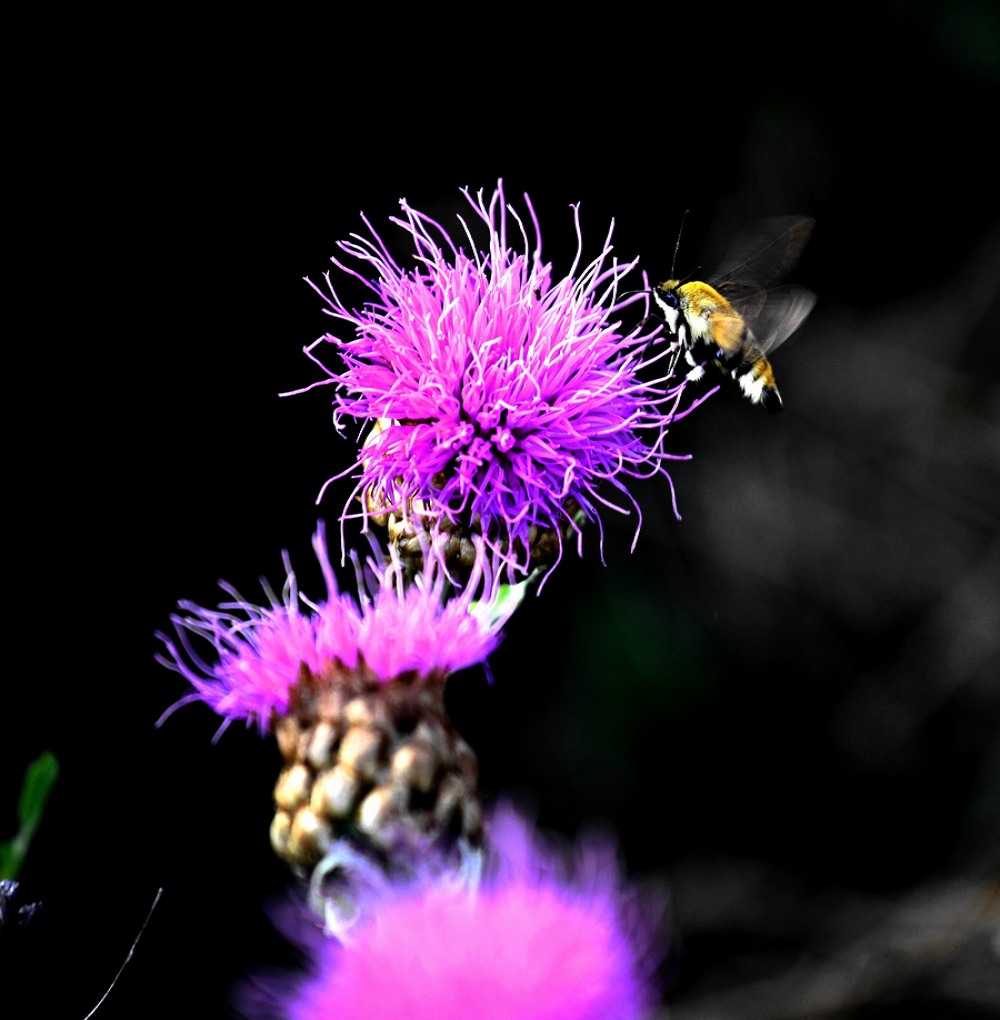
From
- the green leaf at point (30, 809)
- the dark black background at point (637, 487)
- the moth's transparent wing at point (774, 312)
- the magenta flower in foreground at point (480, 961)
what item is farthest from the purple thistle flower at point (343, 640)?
the dark black background at point (637, 487)

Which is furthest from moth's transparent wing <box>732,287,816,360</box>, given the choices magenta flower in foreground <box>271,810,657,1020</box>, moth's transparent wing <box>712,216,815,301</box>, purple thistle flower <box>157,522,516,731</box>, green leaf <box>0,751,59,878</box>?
green leaf <box>0,751,59,878</box>

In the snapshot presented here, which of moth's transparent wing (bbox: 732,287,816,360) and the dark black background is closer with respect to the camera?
moth's transparent wing (bbox: 732,287,816,360)

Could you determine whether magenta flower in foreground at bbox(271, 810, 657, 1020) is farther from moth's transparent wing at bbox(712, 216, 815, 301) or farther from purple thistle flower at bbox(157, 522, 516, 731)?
moth's transparent wing at bbox(712, 216, 815, 301)

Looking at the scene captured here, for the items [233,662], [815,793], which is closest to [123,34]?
[233,662]

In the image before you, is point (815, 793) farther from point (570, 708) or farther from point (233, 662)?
point (233, 662)

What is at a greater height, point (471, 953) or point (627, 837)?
point (627, 837)

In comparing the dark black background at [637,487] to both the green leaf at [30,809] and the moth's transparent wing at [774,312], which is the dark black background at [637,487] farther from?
the moth's transparent wing at [774,312]
